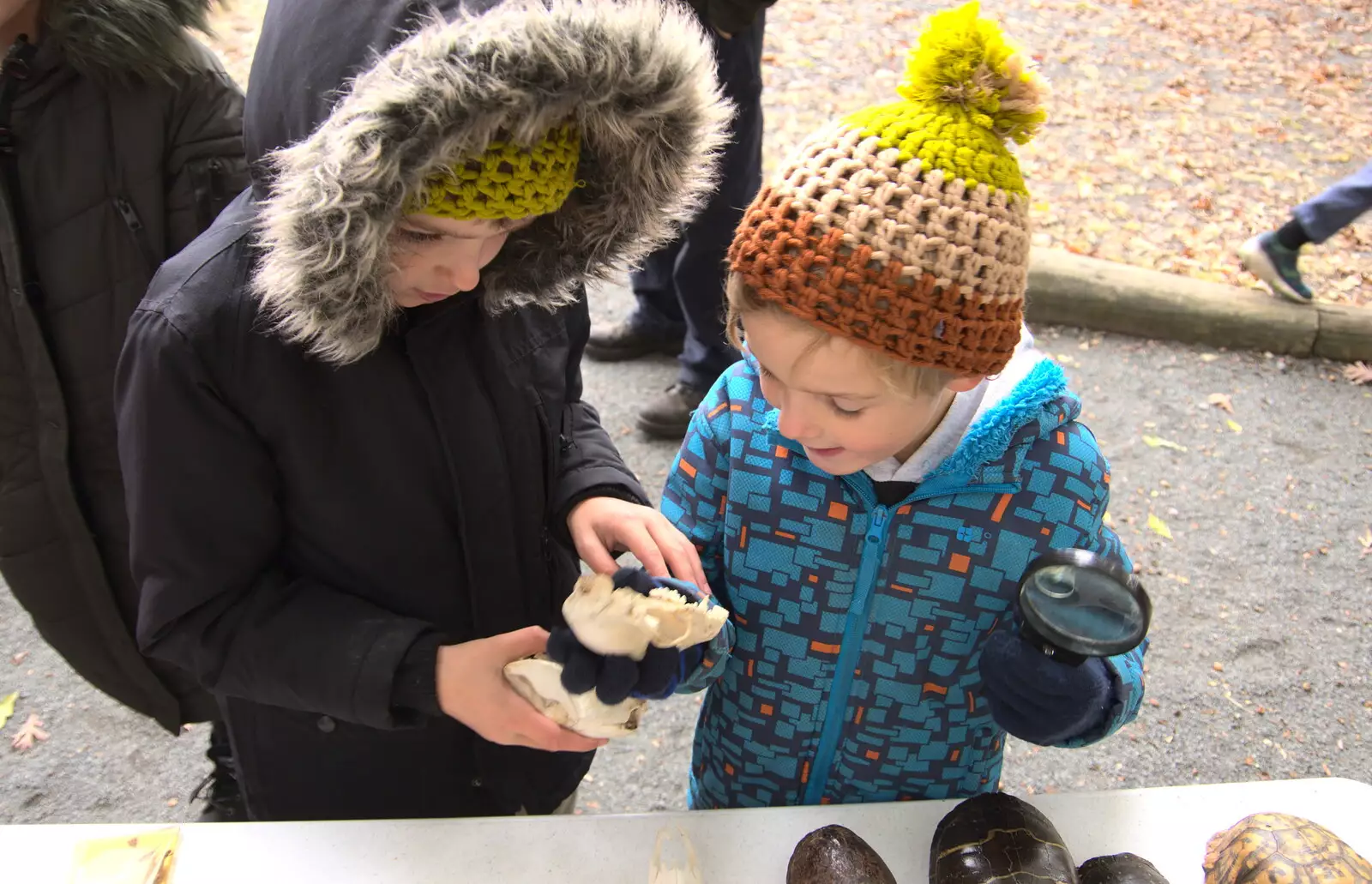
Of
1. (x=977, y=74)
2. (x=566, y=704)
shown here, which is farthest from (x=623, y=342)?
(x=977, y=74)

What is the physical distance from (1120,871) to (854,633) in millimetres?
452

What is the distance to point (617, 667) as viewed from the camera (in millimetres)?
1182

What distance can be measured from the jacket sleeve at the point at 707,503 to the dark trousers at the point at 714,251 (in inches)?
56.8

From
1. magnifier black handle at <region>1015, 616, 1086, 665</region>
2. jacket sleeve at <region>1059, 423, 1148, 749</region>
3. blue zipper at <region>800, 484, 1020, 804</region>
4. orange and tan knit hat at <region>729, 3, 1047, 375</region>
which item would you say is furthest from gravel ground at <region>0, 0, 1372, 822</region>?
orange and tan knit hat at <region>729, 3, 1047, 375</region>

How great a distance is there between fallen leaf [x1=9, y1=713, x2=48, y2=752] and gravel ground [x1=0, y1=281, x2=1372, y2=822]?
0.9 inches

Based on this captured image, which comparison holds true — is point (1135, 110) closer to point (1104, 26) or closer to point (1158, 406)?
point (1104, 26)

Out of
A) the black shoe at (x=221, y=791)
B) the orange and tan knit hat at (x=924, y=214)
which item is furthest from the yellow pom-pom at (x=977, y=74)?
the black shoe at (x=221, y=791)

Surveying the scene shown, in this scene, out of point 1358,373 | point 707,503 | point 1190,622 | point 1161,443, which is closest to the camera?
point 707,503

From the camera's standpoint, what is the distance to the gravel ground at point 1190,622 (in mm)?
2637

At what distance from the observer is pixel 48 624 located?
6.23ft

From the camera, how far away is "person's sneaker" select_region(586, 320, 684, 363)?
417 centimetres

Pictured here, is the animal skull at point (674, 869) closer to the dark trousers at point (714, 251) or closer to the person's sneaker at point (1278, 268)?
the dark trousers at point (714, 251)

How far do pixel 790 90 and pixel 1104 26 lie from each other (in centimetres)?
260

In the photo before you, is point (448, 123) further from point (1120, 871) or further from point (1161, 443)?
point (1161, 443)
